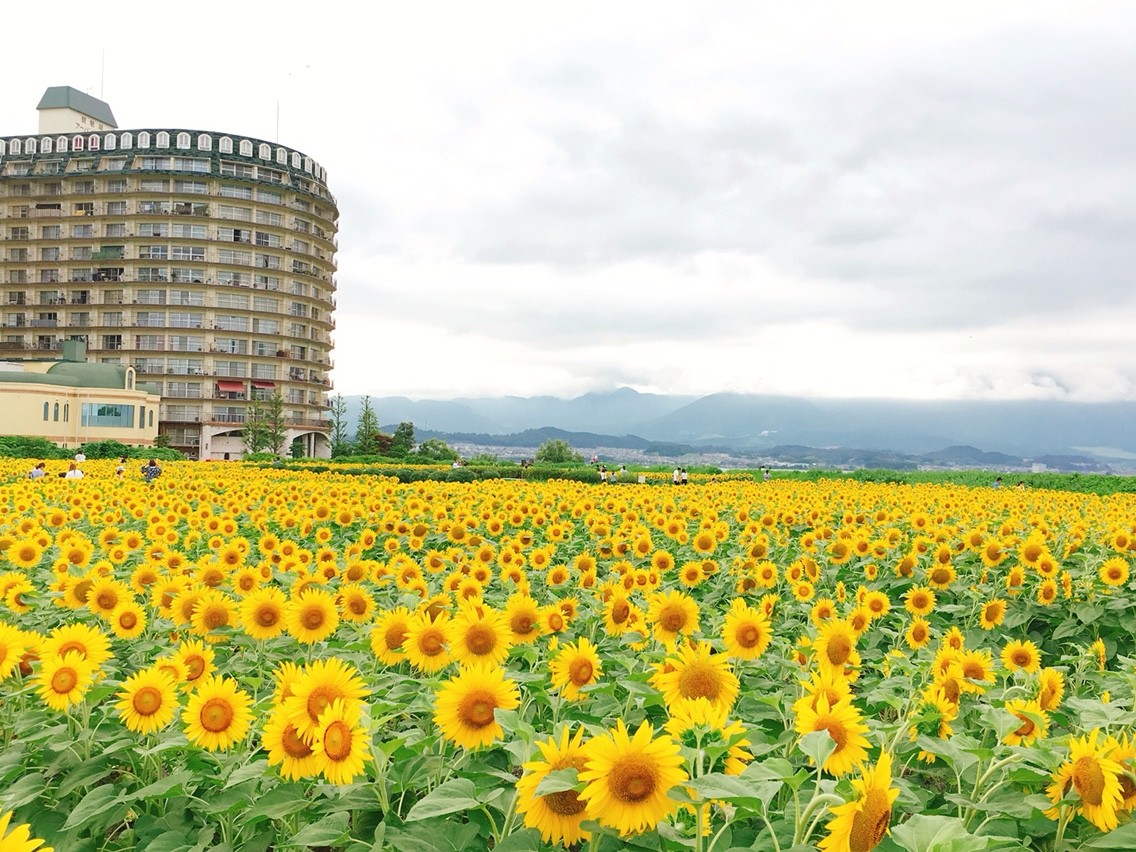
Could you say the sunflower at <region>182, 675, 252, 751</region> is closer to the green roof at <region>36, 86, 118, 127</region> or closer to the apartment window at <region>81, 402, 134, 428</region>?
the apartment window at <region>81, 402, 134, 428</region>

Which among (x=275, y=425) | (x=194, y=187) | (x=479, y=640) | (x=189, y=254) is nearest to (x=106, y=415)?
(x=275, y=425)

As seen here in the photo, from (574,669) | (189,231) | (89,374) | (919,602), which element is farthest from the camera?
(189,231)

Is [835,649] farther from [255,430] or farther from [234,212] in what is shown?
[234,212]

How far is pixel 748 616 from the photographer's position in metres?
3.64

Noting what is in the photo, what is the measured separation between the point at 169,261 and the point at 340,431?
22.1 metres

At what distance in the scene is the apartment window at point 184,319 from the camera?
78375 mm

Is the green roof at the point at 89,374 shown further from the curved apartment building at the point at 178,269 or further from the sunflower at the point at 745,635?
the sunflower at the point at 745,635

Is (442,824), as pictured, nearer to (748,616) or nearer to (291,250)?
(748,616)

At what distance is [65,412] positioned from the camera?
198ft

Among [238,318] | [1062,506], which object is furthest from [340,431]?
[1062,506]

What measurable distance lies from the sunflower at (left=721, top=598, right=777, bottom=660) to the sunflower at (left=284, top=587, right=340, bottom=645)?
1.82 m

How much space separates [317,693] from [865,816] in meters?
1.55

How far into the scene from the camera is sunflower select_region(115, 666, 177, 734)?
3064 millimetres

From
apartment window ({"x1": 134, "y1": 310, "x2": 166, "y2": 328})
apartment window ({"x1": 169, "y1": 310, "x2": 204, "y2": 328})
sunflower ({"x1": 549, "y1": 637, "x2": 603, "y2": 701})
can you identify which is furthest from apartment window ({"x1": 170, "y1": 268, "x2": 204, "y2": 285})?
sunflower ({"x1": 549, "y1": 637, "x2": 603, "y2": 701})
